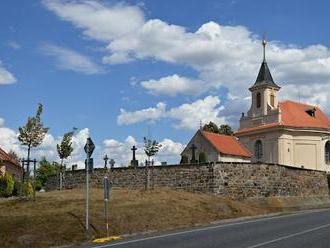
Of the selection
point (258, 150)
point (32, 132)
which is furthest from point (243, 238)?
point (258, 150)

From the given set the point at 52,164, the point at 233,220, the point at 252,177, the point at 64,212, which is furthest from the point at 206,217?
the point at 52,164

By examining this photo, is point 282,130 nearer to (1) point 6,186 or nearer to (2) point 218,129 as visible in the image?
(2) point 218,129

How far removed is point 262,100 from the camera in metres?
68.2

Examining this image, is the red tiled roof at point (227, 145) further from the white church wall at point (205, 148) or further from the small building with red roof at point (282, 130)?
the small building with red roof at point (282, 130)

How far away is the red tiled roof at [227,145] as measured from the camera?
60.5m

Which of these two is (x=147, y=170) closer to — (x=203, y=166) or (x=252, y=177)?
(x=203, y=166)

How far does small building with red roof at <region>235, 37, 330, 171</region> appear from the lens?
2495 inches

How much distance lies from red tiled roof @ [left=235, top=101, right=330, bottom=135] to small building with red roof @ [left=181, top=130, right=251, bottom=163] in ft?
15.3

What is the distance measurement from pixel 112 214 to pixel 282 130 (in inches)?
1744

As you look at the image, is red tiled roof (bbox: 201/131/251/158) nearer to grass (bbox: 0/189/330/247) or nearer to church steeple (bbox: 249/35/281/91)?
church steeple (bbox: 249/35/281/91)

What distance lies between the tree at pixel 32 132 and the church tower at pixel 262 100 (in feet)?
141

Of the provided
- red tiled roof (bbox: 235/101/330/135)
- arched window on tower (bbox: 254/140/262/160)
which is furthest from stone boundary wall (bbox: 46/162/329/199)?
arched window on tower (bbox: 254/140/262/160)

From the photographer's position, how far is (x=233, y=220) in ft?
84.3

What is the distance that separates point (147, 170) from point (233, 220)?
37.5 ft
